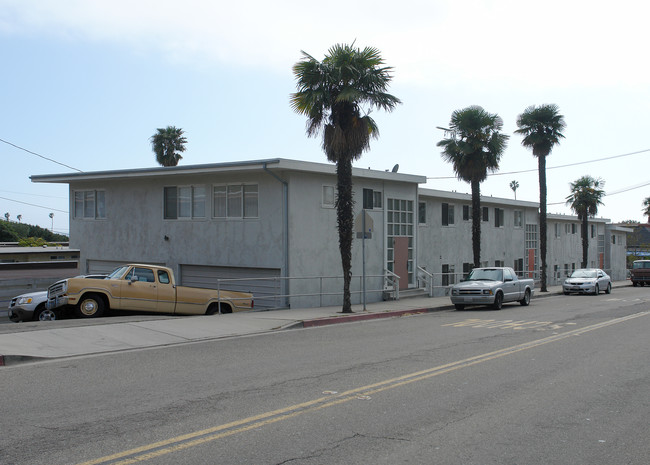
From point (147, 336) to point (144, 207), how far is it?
42.4 ft

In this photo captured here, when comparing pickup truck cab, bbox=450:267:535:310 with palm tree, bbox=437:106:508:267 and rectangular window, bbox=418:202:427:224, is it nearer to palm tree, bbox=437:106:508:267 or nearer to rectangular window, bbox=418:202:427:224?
palm tree, bbox=437:106:508:267

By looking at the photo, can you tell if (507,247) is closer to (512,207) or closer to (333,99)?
(512,207)

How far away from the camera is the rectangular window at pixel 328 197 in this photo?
73.6 feet

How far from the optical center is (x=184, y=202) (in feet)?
79.0

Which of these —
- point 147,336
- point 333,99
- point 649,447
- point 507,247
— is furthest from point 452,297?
point 507,247

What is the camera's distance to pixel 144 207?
25156 mm

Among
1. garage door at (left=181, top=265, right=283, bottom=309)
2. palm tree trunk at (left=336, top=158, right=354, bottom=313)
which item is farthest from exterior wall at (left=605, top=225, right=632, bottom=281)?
palm tree trunk at (left=336, top=158, right=354, bottom=313)

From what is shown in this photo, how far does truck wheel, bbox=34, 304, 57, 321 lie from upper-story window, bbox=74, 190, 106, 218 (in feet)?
34.3

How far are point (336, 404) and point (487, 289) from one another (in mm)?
15444

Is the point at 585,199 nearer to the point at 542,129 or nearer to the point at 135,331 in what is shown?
the point at 542,129

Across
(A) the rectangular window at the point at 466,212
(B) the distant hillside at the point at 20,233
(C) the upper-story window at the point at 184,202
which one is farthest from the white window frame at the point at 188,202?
(B) the distant hillside at the point at 20,233

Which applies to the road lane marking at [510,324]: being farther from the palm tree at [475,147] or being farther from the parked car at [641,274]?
the parked car at [641,274]

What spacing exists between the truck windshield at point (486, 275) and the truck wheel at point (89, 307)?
13452 millimetres

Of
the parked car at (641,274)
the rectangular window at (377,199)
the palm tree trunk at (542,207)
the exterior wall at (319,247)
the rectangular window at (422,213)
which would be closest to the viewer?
the exterior wall at (319,247)
